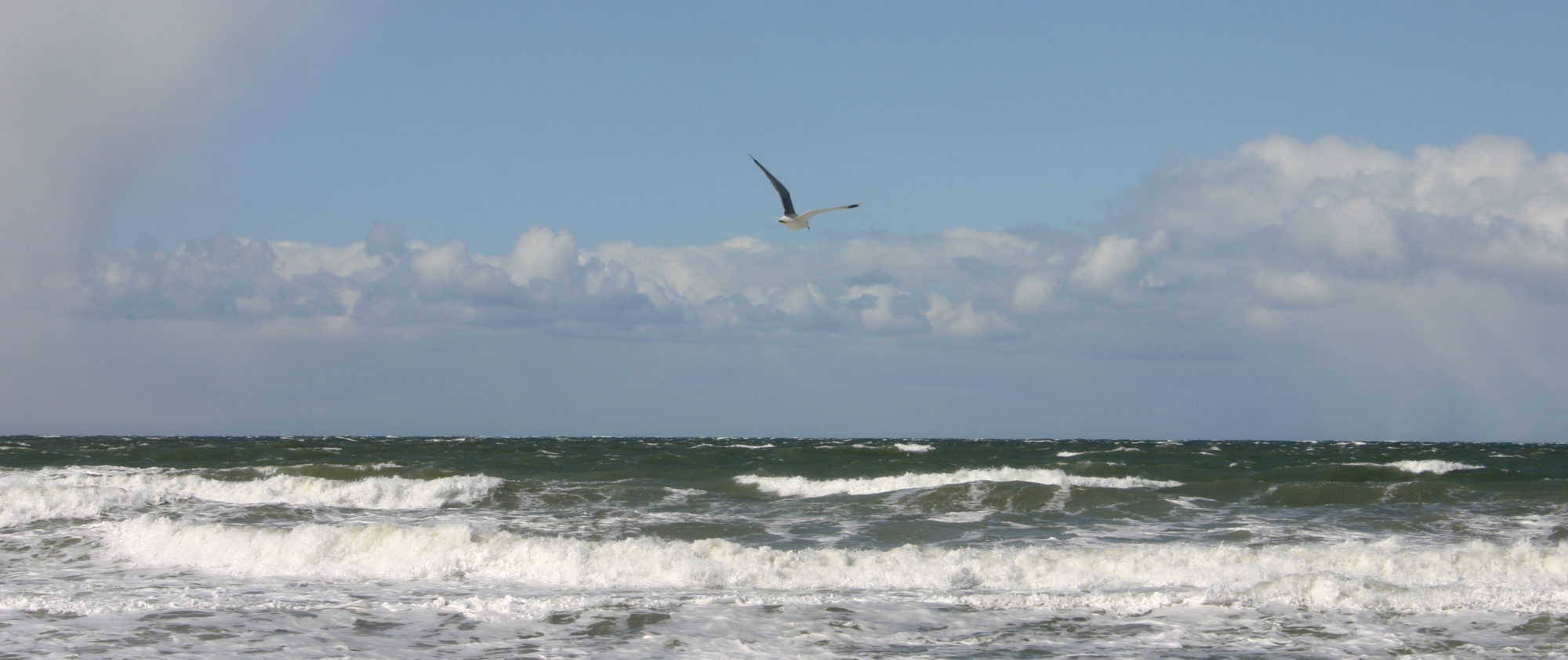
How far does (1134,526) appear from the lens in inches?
766

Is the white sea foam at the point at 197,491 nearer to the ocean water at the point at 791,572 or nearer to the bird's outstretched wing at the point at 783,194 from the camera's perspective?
the ocean water at the point at 791,572

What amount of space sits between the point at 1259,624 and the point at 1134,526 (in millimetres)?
8228

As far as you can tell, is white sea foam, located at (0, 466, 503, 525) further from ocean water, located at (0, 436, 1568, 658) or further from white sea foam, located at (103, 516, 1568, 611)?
white sea foam, located at (103, 516, 1568, 611)

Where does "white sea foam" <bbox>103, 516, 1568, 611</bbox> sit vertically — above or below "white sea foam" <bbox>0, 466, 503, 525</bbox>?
below

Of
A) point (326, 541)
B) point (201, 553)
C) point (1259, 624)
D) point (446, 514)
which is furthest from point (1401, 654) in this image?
point (446, 514)

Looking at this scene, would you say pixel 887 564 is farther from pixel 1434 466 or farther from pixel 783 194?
pixel 1434 466

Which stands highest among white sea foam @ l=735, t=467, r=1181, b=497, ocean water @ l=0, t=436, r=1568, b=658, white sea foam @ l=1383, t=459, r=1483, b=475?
white sea foam @ l=1383, t=459, r=1483, b=475

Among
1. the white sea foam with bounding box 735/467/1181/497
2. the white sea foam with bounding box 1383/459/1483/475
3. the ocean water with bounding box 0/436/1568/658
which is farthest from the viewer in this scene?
the white sea foam with bounding box 1383/459/1483/475

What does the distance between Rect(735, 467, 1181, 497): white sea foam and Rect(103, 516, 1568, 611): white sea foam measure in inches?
458

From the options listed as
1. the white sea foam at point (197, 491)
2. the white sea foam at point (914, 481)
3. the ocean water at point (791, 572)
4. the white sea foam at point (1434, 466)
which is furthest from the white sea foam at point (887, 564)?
the white sea foam at point (1434, 466)

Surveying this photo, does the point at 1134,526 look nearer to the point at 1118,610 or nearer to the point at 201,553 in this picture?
the point at 1118,610

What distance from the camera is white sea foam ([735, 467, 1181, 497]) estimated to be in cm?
2914

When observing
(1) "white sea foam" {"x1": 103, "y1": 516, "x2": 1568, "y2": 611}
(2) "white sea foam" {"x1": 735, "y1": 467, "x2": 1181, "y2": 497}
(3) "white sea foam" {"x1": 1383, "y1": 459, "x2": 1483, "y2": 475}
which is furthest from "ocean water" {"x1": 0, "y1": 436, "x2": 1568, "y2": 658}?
(3) "white sea foam" {"x1": 1383, "y1": 459, "x2": 1483, "y2": 475}

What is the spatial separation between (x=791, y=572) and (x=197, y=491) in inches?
786
